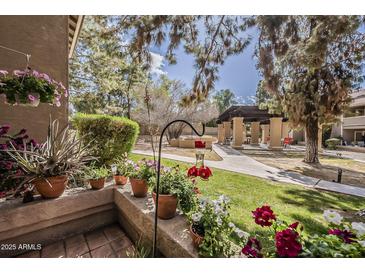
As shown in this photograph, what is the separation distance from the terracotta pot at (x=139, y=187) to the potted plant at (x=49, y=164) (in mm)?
493

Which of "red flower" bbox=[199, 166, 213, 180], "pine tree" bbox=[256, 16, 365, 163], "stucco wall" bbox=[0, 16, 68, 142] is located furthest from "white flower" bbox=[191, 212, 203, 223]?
"stucco wall" bbox=[0, 16, 68, 142]

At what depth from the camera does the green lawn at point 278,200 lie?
6.29 ft

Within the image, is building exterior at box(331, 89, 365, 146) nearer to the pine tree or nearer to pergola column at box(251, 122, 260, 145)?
pergola column at box(251, 122, 260, 145)

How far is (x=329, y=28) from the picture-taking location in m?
1.63

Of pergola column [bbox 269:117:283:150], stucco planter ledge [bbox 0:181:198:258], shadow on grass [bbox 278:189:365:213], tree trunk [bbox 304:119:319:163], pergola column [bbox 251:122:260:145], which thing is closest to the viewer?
stucco planter ledge [bbox 0:181:198:258]

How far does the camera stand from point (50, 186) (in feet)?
4.43

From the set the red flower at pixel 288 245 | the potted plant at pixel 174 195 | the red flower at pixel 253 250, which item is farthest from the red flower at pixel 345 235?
the potted plant at pixel 174 195

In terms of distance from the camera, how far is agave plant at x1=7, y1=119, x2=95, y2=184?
130 cm

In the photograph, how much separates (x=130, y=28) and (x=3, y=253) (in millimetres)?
2458

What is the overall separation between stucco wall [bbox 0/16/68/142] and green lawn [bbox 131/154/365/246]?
2358 mm

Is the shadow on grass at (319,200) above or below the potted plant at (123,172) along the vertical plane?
below

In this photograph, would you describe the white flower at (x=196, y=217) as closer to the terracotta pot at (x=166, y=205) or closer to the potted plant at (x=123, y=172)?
the terracotta pot at (x=166, y=205)
